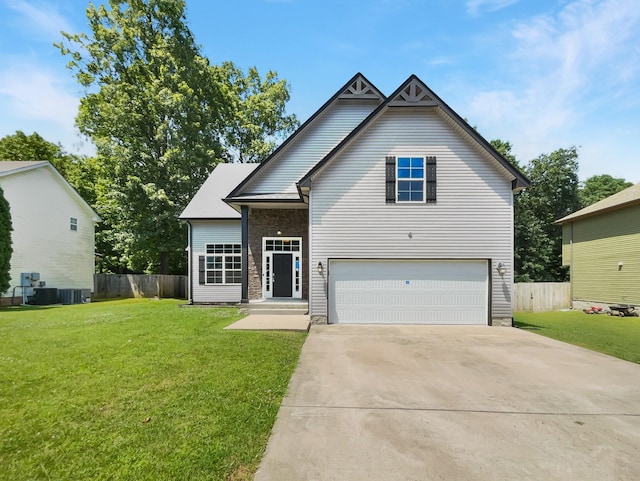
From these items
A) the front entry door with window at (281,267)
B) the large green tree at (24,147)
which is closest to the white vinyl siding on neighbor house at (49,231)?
the large green tree at (24,147)

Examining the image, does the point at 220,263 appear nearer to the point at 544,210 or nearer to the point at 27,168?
the point at 27,168

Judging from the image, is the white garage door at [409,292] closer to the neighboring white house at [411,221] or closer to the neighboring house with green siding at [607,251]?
the neighboring white house at [411,221]

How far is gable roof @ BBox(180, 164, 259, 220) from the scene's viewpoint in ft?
48.1

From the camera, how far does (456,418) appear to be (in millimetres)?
3934

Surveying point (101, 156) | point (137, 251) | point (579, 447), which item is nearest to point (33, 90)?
point (101, 156)

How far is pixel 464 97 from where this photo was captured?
39.9 feet

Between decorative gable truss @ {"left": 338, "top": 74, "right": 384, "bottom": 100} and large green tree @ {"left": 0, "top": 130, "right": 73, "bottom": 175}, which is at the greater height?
large green tree @ {"left": 0, "top": 130, "right": 73, "bottom": 175}

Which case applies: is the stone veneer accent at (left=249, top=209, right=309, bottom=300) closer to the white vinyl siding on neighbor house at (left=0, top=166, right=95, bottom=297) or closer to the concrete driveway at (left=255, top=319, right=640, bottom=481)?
the concrete driveway at (left=255, top=319, right=640, bottom=481)

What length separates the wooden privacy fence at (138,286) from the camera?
68.5ft

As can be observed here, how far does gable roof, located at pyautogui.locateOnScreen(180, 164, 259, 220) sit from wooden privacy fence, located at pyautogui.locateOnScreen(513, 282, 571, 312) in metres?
16.4

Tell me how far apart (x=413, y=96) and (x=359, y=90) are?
10.2 ft

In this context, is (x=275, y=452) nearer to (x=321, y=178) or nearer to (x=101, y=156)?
(x=321, y=178)

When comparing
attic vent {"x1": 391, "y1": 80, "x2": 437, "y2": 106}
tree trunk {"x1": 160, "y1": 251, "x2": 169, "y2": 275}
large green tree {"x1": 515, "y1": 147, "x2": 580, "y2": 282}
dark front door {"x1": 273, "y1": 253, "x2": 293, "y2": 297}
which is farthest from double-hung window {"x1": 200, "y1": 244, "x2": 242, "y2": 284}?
large green tree {"x1": 515, "y1": 147, "x2": 580, "y2": 282}

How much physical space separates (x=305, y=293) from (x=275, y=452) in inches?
386
